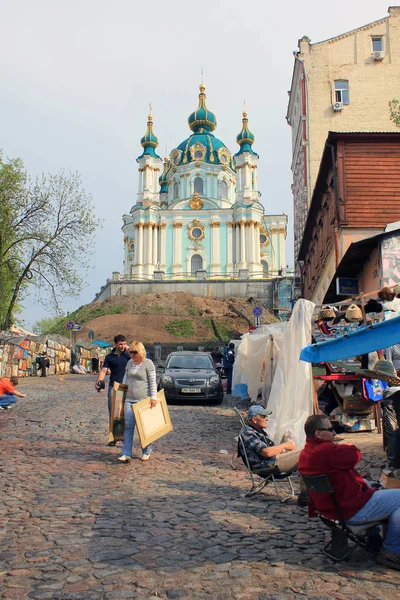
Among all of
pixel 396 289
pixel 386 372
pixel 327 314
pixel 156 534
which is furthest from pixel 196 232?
pixel 156 534

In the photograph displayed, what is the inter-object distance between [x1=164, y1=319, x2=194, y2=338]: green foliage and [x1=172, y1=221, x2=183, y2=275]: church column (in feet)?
56.0

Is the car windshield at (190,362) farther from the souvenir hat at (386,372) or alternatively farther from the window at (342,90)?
the window at (342,90)

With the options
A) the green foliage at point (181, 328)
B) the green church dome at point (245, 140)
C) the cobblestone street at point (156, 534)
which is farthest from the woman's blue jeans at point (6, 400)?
the green church dome at point (245, 140)

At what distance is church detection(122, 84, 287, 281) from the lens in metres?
69.1

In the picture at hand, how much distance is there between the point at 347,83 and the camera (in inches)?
1223

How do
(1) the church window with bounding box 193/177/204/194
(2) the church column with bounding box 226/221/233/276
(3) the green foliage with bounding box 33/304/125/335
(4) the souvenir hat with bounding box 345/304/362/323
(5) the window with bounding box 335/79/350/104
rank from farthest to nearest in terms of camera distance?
(1) the church window with bounding box 193/177/204/194 → (2) the church column with bounding box 226/221/233/276 → (3) the green foliage with bounding box 33/304/125/335 → (5) the window with bounding box 335/79/350/104 → (4) the souvenir hat with bounding box 345/304/362/323

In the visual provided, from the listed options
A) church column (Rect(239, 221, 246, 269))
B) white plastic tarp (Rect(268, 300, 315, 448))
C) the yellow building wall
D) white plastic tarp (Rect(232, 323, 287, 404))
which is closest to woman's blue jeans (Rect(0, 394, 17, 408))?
white plastic tarp (Rect(232, 323, 287, 404))

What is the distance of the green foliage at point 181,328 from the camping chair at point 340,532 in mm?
45043

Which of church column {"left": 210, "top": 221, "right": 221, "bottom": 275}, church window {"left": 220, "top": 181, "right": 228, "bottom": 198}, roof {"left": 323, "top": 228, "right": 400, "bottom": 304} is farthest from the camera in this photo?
church window {"left": 220, "top": 181, "right": 228, "bottom": 198}

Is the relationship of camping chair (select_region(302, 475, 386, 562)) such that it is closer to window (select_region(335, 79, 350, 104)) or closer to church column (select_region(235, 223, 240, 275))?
window (select_region(335, 79, 350, 104))

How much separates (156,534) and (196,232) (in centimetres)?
6624

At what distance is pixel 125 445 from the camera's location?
820 centimetres

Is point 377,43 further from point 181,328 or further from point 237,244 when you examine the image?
point 237,244

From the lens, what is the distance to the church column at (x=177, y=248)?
69062 mm
